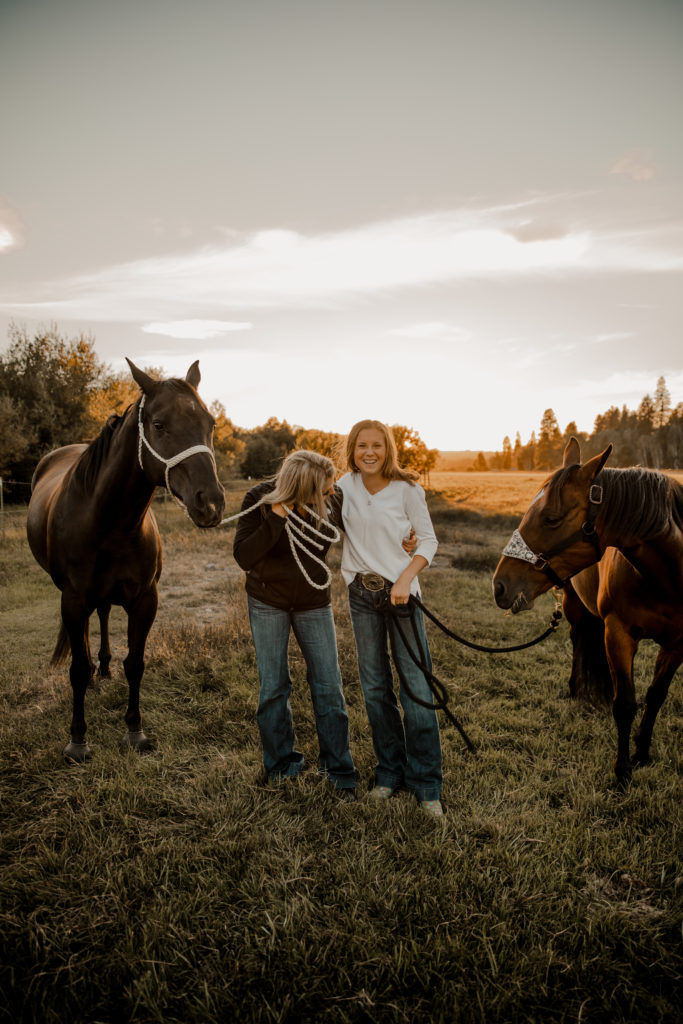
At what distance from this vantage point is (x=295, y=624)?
3.08 metres

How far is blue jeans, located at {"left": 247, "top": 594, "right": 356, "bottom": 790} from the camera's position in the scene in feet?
9.93

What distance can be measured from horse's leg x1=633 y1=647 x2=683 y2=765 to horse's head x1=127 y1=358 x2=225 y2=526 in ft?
10.2

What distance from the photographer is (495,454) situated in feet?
428

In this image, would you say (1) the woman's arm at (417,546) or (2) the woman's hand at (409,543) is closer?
(1) the woman's arm at (417,546)

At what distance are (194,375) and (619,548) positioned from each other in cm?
298

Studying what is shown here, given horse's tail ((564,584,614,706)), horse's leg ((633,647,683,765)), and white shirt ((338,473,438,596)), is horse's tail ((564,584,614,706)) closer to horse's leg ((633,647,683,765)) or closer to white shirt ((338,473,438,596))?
horse's leg ((633,647,683,765))

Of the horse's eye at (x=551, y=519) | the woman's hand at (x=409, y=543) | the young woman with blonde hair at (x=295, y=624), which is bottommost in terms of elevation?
the young woman with blonde hair at (x=295, y=624)

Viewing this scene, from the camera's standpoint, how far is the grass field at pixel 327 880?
1.88 metres

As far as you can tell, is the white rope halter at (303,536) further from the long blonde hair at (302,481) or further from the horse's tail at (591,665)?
the horse's tail at (591,665)

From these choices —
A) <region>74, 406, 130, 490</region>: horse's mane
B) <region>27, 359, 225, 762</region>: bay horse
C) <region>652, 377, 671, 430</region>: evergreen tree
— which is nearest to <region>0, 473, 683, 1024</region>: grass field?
<region>27, 359, 225, 762</region>: bay horse

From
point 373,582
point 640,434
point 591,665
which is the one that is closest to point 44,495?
point 373,582

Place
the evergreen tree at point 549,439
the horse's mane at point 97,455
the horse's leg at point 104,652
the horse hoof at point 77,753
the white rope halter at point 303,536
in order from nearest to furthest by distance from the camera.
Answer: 1. the white rope halter at point 303,536
2. the horse hoof at point 77,753
3. the horse's mane at point 97,455
4. the horse's leg at point 104,652
5. the evergreen tree at point 549,439

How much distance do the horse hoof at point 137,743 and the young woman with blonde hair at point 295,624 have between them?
114 cm

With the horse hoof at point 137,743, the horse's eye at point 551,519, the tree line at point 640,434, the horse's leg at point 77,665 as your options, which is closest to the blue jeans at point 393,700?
the horse's eye at point 551,519
